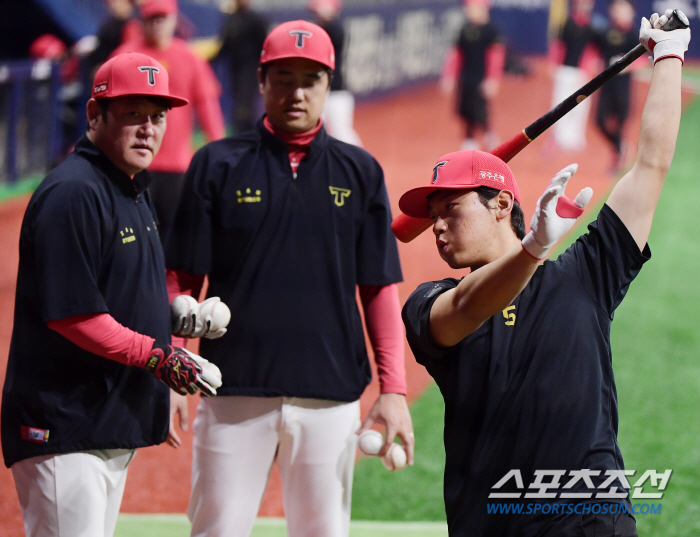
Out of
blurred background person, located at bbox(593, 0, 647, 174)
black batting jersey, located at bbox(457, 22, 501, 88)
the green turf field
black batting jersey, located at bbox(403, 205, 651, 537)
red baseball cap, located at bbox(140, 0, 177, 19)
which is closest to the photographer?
black batting jersey, located at bbox(403, 205, 651, 537)

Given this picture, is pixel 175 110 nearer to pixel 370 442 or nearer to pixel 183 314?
pixel 183 314

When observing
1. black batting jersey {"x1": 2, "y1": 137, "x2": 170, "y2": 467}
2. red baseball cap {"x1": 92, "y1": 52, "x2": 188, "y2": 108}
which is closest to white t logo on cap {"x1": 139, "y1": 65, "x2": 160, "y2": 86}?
red baseball cap {"x1": 92, "y1": 52, "x2": 188, "y2": 108}

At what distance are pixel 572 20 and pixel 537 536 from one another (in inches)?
484

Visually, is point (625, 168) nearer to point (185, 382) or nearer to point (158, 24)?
point (158, 24)

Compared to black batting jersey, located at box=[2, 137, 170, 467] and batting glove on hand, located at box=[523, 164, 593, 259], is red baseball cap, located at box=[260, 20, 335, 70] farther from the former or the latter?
batting glove on hand, located at box=[523, 164, 593, 259]

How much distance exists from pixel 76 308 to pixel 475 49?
34.8 ft

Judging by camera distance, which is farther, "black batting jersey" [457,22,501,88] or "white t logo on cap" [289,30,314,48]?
"black batting jersey" [457,22,501,88]

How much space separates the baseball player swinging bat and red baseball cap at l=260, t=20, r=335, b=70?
67 centimetres

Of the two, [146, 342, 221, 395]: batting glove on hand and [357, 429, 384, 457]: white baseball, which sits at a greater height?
[146, 342, 221, 395]: batting glove on hand

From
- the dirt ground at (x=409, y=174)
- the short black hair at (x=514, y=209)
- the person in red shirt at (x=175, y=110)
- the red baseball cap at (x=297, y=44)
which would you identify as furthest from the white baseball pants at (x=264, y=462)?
the person in red shirt at (x=175, y=110)

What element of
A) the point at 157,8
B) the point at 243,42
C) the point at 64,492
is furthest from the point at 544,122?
the point at 243,42

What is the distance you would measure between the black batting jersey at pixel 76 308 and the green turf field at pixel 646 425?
5.74 feet

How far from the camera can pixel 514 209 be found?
236cm

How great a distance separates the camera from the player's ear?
7.34 feet
